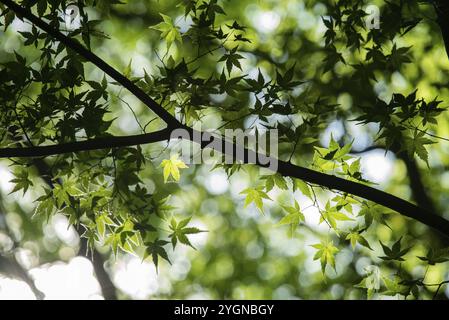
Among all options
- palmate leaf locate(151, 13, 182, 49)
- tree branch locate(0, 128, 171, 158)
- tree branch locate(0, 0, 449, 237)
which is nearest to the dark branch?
tree branch locate(0, 0, 449, 237)

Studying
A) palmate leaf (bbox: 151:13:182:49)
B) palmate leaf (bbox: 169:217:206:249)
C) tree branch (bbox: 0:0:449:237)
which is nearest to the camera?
tree branch (bbox: 0:0:449:237)

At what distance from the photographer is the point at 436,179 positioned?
6.08 metres

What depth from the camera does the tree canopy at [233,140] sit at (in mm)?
2080

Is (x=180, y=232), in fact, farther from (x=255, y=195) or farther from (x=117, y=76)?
(x=117, y=76)

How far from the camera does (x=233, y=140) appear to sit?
2170 mm

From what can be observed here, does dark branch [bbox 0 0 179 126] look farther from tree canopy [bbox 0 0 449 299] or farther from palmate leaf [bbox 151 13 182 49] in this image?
palmate leaf [bbox 151 13 182 49]

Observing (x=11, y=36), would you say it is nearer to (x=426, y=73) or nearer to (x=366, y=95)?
(x=366, y=95)

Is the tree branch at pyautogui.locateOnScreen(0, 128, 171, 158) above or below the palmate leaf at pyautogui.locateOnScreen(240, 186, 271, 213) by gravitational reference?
above

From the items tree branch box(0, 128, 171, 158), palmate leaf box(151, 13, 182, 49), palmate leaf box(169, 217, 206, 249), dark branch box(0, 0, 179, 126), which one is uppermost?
palmate leaf box(151, 13, 182, 49)

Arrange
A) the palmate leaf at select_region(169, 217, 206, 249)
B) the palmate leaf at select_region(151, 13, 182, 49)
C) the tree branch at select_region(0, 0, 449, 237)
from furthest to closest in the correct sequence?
1. the palmate leaf at select_region(151, 13, 182, 49)
2. the palmate leaf at select_region(169, 217, 206, 249)
3. the tree branch at select_region(0, 0, 449, 237)

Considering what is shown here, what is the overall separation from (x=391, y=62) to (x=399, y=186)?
3.86 m

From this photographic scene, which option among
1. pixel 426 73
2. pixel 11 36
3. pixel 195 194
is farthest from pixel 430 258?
pixel 11 36

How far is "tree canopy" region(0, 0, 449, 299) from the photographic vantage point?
2080 mm

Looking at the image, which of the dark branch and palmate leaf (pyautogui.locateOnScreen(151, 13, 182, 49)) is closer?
the dark branch
